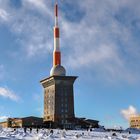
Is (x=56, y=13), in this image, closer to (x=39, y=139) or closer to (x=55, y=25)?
(x=55, y=25)

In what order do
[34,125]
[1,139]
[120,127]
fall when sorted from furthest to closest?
1. [34,125]
2. [120,127]
3. [1,139]

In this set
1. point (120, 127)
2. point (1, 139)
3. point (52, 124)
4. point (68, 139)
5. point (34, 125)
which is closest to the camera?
point (1, 139)

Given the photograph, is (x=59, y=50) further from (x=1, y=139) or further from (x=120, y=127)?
(x=1, y=139)

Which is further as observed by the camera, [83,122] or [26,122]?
[83,122]

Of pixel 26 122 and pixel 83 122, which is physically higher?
pixel 83 122

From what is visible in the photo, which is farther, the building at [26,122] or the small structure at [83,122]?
the small structure at [83,122]

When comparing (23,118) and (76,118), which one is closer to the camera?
(23,118)

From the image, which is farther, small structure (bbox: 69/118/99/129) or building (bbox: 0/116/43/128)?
small structure (bbox: 69/118/99/129)

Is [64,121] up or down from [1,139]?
up

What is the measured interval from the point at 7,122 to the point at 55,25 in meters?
47.3

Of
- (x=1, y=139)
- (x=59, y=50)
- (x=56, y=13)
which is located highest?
(x=56, y=13)

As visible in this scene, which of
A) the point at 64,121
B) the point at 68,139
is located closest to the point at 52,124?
the point at 64,121

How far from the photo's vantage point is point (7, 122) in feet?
632

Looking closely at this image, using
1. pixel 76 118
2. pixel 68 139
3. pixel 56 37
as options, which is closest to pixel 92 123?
pixel 76 118
